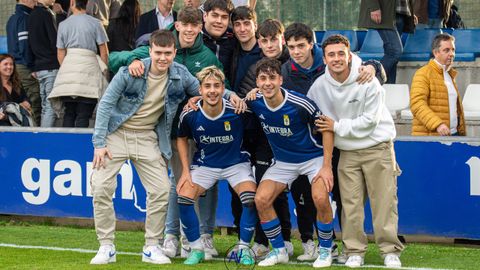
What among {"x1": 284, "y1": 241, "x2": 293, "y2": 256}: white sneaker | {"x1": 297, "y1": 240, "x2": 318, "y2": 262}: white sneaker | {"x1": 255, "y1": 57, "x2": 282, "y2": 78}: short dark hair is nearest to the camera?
{"x1": 255, "y1": 57, "x2": 282, "y2": 78}: short dark hair

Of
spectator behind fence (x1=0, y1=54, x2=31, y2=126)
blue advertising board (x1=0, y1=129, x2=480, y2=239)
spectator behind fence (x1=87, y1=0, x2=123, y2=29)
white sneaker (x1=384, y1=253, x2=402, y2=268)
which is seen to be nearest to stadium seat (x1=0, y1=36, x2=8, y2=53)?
spectator behind fence (x1=87, y1=0, x2=123, y2=29)

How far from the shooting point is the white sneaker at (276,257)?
9.09 meters

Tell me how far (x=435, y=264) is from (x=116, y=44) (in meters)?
5.69

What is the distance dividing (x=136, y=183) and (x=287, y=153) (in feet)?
10.3

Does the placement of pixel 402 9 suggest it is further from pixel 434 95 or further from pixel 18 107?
pixel 18 107

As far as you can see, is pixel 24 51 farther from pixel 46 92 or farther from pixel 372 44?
pixel 372 44

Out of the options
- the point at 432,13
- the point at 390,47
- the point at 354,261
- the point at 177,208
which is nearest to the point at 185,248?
the point at 177,208

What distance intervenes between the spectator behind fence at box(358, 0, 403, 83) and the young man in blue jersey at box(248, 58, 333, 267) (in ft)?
14.0

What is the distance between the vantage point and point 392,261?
904cm

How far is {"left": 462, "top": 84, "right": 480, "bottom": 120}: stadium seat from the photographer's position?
12470 mm

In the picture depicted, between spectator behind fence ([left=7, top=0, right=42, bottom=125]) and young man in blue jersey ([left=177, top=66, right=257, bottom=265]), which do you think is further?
spectator behind fence ([left=7, top=0, right=42, bottom=125])

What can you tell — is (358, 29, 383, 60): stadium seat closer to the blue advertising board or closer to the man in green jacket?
the blue advertising board

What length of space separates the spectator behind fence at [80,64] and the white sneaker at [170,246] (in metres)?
3.68

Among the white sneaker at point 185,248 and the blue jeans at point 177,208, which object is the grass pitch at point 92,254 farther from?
the blue jeans at point 177,208
